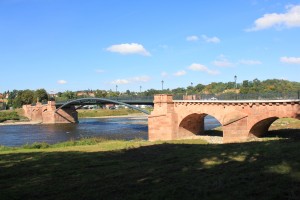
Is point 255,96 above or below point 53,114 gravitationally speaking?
above

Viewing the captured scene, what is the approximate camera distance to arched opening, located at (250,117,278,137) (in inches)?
1262

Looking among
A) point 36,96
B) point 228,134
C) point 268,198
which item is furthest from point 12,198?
point 36,96

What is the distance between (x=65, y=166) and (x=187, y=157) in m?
4.22

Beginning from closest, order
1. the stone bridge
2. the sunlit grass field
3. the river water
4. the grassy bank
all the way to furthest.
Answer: the sunlit grass field → the stone bridge → the river water → the grassy bank

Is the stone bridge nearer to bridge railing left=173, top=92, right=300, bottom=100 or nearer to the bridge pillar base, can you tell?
the bridge pillar base

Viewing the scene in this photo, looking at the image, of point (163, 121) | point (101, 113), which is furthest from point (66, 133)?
point (101, 113)

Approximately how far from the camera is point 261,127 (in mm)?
33750

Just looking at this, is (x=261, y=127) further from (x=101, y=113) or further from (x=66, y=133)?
(x=101, y=113)

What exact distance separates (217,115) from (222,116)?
0.69 m

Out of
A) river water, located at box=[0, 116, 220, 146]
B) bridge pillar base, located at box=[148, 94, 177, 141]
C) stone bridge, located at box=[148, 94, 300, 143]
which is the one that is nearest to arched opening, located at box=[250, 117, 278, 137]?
stone bridge, located at box=[148, 94, 300, 143]

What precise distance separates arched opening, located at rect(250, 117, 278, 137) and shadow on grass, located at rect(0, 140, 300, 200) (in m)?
20.9

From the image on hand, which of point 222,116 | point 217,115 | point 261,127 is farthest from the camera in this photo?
point 217,115

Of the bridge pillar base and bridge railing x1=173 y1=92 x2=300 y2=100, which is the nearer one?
bridge railing x1=173 y1=92 x2=300 y2=100

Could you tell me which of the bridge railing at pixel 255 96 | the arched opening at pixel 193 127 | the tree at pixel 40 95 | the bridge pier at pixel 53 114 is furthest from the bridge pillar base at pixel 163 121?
the tree at pixel 40 95
